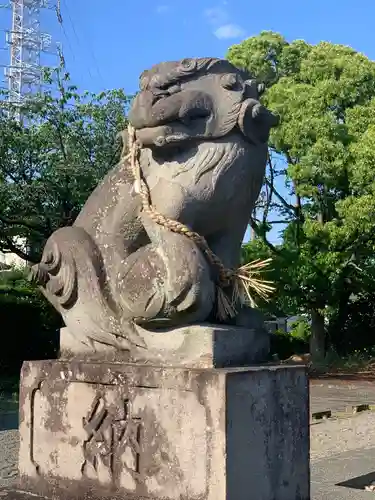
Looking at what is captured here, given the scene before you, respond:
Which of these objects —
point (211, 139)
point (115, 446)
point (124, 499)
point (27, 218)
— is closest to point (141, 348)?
point (115, 446)

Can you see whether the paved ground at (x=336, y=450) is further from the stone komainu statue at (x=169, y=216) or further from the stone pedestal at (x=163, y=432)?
the stone komainu statue at (x=169, y=216)

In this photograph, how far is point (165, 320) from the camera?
307cm

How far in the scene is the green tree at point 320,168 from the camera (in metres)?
15.5

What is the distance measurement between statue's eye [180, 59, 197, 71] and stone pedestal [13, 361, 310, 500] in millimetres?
1392

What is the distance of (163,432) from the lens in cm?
294

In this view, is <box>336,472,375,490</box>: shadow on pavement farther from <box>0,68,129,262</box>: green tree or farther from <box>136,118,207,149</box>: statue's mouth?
<box>0,68,129,262</box>: green tree

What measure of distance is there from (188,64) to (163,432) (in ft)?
5.52

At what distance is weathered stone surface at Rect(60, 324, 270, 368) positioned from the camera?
2951 millimetres

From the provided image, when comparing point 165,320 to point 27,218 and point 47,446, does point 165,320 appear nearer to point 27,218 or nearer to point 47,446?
point 47,446

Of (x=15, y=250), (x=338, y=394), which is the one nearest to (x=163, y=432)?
(x=338, y=394)

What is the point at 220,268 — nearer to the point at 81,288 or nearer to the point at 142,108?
the point at 81,288

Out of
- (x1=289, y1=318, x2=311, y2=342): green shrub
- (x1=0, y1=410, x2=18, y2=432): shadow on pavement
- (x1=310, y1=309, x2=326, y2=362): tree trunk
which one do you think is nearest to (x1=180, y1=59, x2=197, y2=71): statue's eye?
(x1=0, y1=410, x2=18, y2=432): shadow on pavement

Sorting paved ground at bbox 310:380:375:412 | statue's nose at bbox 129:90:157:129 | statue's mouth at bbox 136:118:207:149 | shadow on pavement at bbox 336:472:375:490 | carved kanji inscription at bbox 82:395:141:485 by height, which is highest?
statue's nose at bbox 129:90:157:129

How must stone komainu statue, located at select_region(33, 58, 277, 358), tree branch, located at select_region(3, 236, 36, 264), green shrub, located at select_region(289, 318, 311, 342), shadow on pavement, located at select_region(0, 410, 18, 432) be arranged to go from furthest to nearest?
green shrub, located at select_region(289, 318, 311, 342) < tree branch, located at select_region(3, 236, 36, 264) < shadow on pavement, located at select_region(0, 410, 18, 432) < stone komainu statue, located at select_region(33, 58, 277, 358)
